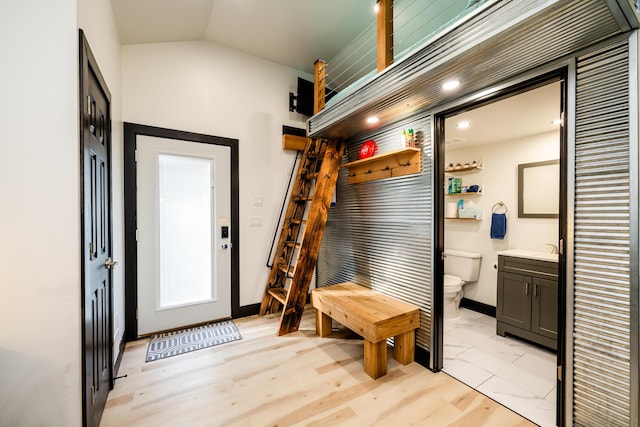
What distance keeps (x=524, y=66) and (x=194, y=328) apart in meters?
3.58

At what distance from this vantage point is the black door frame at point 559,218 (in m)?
1.47

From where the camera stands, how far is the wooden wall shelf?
225cm

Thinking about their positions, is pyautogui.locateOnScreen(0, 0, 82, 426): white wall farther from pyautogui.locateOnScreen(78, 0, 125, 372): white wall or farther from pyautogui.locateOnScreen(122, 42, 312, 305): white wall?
pyautogui.locateOnScreen(122, 42, 312, 305): white wall

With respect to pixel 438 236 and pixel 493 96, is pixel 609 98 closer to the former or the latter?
pixel 493 96

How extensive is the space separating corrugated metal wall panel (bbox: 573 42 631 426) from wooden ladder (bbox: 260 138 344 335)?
2.00 m

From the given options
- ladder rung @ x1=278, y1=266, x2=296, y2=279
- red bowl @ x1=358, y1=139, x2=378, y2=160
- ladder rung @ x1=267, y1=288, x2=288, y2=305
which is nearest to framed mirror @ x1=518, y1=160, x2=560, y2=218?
red bowl @ x1=358, y1=139, x2=378, y2=160

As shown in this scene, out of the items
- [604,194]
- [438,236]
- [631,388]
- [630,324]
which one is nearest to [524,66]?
[604,194]

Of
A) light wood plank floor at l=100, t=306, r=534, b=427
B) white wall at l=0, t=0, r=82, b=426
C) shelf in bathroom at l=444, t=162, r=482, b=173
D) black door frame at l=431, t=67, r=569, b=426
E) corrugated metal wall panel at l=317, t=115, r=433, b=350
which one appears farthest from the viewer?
shelf in bathroom at l=444, t=162, r=482, b=173

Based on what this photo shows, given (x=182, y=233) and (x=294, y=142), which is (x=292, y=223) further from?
(x=182, y=233)

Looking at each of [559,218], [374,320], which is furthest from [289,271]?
[559,218]

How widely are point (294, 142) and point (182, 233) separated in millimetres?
1721

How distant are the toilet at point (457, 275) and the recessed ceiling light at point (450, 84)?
7.60 ft

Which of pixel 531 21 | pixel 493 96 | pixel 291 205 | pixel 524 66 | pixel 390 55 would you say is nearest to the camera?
pixel 531 21

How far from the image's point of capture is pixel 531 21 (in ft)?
3.81
